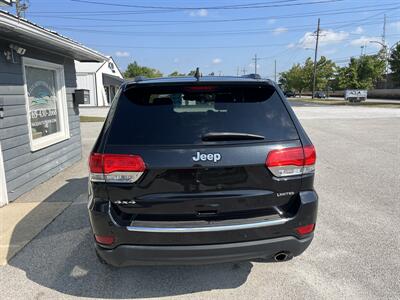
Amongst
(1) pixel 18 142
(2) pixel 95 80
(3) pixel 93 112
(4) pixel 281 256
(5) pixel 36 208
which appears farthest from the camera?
(2) pixel 95 80

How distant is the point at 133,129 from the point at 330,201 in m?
3.74

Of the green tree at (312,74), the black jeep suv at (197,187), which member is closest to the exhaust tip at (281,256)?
the black jeep suv at (197,187)

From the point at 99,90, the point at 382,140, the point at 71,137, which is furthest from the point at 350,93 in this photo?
the point at 71,137

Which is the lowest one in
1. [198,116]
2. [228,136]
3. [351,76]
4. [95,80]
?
[228,136]

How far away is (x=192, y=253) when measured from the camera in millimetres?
2348

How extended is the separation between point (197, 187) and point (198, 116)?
1.81 ft

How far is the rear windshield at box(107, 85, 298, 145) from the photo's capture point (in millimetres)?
2422

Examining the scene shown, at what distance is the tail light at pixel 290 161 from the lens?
2410 millimetres

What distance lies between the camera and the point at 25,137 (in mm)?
5758

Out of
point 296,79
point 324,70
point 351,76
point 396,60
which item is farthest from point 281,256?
point 296,79

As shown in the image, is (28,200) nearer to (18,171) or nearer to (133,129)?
(18,171)

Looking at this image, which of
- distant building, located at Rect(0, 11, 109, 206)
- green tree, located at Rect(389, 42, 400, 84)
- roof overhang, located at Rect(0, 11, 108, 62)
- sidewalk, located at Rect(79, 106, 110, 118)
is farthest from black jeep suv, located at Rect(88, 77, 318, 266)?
green tree, located at Rect(389, 42, 400, 84)

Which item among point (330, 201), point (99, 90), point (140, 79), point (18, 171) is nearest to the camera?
point (140, 79)

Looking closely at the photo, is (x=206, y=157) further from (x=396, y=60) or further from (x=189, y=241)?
(x=396, y=60)
